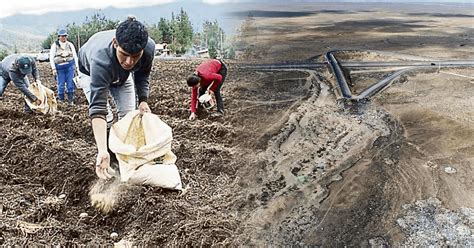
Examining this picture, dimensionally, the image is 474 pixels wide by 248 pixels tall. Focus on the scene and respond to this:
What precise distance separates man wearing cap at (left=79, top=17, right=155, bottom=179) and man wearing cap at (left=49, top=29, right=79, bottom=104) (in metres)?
2.48

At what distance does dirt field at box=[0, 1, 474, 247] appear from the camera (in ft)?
7.60

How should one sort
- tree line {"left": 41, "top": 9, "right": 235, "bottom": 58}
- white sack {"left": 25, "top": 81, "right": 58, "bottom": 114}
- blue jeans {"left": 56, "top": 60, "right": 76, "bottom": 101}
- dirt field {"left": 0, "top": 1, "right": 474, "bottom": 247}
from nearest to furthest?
dirt field {"left": 0, "top": 1, "right": 474, "bottom": 247} < white sack {"left": 25, "top": 81, "right": 58, "bottom": 114} < blue jeans {"left": 56, "top": 60, "right": 76, "bottom": 101} < tree line {"left": 41, "top": 9, "right": 235, "bottom": 58}

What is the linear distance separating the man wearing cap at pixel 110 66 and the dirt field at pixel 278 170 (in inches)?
18.2

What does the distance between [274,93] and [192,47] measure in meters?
4.09

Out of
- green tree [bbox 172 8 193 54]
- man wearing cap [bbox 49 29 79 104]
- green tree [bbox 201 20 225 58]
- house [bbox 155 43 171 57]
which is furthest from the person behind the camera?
house [bbox 155 43 171 57]

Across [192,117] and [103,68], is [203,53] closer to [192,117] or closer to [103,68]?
[192,117]

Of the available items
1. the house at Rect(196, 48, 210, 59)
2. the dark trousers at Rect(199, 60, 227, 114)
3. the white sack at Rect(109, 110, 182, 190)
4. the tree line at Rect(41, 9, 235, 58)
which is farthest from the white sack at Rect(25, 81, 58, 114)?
the house at Rect(196, 48, 210, 59)

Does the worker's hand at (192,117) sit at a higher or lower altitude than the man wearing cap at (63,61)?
lower

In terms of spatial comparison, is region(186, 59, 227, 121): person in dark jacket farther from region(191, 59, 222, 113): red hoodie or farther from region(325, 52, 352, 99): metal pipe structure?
region(325, 52, 352, 99): metal pipe structure

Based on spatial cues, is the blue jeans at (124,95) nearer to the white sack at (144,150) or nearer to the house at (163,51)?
the white sack at (144,150)

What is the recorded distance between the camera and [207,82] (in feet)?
13.1

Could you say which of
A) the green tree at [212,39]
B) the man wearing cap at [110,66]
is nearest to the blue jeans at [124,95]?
the man wearing cap at [110,66]

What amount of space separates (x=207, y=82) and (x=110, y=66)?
5.92 feet

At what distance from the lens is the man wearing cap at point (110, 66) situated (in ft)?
6.63
